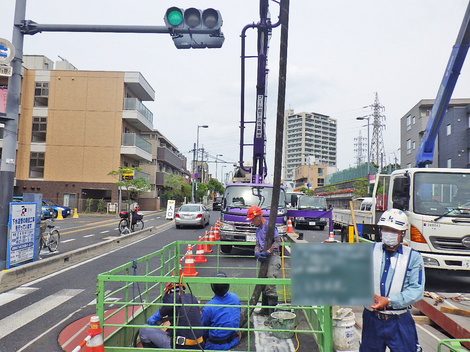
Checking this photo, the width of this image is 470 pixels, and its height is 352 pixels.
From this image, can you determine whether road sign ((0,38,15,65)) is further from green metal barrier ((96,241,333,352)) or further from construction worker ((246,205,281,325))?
construction worker ((246,205,281,325))

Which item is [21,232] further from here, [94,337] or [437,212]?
[437,212]

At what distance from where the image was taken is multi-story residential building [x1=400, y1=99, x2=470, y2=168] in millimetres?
34094

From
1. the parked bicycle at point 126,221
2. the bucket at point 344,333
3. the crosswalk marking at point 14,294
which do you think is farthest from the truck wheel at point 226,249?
the bucket at point 344,333

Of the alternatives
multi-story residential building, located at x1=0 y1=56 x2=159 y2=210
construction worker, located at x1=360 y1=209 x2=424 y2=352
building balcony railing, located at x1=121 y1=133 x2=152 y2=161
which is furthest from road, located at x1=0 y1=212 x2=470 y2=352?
multi-story residential building, located at x1=0 y1=56 x2=159 y2=210

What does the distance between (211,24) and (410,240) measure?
615 cm

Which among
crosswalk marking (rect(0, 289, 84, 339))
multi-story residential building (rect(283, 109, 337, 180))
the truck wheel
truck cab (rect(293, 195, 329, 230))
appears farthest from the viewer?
multi-story residential building (rect(283, 109, 337, 180))

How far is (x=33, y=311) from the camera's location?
20.7 feet

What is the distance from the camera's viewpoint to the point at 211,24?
729 cm

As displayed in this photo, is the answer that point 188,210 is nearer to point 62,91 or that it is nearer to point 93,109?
point 93,109

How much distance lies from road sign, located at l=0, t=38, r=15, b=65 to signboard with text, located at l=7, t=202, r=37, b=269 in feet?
11.3

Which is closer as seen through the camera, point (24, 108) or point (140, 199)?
point (24, 108)

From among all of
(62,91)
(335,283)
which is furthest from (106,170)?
(335,283)

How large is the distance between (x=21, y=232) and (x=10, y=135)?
2485mm

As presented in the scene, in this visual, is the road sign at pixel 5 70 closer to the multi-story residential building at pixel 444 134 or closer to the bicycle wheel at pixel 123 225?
the bicycle wheel at pixel 123 225
